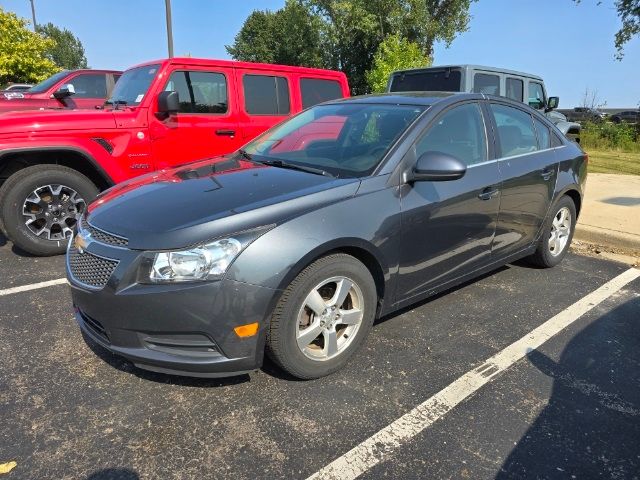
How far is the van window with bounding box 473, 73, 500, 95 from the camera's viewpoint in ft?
26.3

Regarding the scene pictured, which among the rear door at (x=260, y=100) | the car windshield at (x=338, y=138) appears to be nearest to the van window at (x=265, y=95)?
the rear door at (x=260, y=100)

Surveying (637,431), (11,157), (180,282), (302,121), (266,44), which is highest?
(266,44)

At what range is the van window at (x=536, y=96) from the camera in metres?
9.42

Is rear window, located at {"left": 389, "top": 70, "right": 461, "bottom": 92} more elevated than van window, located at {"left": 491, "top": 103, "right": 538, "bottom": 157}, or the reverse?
rear window, located at {"left": 389, "top": 70, "right": 461, "bottom": 92}

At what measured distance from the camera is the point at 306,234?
2492 mm

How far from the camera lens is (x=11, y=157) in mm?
4555

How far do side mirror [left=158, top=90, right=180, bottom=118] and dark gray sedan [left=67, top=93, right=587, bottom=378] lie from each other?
5.09 ft

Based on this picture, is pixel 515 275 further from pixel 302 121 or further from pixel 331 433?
pixel 331 433

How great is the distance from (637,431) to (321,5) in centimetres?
3436

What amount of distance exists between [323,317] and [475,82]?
261 inches

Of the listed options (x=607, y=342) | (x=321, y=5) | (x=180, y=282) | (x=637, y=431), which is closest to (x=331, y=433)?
(x=180, y=282)

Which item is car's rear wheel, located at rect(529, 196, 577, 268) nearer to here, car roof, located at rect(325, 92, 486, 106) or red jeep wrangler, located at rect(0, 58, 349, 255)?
car roof, located at rect(325, 92, 486, 106)

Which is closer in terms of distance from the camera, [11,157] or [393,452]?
[393,452]

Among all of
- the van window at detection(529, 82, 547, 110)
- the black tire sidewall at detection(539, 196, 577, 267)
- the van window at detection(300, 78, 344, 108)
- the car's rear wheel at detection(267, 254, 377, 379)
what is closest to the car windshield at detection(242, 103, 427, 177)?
the car's rear wheel at detection(267, 254, 377, 379)
